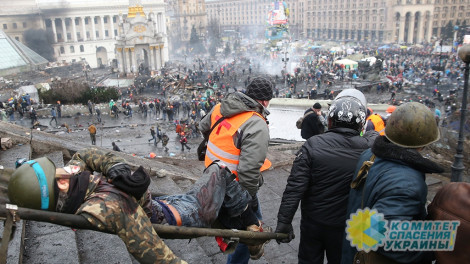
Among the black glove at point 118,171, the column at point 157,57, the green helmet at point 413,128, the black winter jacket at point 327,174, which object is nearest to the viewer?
the green helmet at point 413,128

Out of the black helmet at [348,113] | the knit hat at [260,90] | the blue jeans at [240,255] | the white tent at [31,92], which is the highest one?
the knit hat at [260,90]

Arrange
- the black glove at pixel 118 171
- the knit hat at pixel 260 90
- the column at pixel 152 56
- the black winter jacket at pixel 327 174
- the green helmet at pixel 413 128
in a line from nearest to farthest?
the green helmet at pixel 413 128
the black glove at pixel 118 171
the black winter jacket at pixel 327 174
the knit hat at pixel 260 90
the column at pixel 152 56

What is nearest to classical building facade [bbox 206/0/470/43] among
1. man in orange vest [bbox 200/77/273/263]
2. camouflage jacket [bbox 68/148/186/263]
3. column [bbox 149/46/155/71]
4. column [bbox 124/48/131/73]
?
column [bbox 149/46/155/71]

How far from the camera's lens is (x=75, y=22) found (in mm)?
68188

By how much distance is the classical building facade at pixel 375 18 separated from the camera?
80312mm

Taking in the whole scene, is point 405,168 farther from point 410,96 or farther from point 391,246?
point 410,96

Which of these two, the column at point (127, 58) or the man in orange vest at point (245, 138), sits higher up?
the man in orange vest at point (245, 138)

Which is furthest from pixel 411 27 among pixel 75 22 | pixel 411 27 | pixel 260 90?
pixel 260 90

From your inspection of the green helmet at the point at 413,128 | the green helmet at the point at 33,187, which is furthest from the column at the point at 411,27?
the green helmet at the point at 33,187

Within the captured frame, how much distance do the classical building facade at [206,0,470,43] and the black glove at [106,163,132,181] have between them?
87.4 meters

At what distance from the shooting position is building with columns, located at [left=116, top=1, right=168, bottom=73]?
139ft

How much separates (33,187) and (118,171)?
1.61ft
